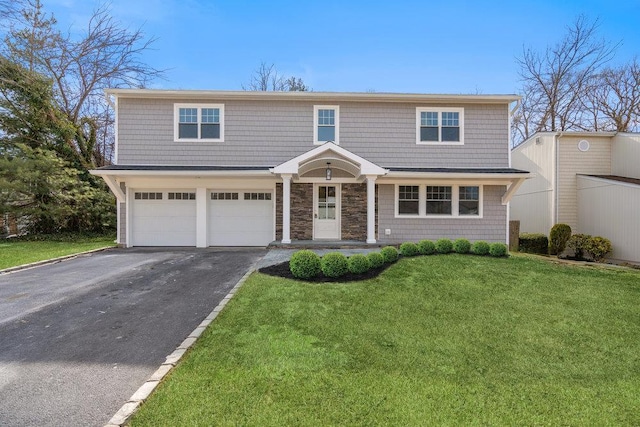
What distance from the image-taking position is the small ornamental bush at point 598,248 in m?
11.1

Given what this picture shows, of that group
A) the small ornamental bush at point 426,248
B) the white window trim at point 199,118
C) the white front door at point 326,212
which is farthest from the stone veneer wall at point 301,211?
the small ornamental bush at point 426,248

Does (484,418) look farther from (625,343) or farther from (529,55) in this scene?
(529,55)

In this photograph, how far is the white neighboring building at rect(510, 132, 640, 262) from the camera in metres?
11.4

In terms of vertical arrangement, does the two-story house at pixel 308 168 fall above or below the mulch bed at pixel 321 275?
above

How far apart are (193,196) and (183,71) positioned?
10.7 m

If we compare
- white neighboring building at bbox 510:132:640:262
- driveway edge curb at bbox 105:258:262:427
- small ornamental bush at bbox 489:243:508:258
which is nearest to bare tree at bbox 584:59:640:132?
white neighboring building at bbox 510:132:640:262

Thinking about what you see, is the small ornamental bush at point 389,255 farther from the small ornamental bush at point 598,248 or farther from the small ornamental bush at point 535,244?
the small ornamental bush at point 598,248

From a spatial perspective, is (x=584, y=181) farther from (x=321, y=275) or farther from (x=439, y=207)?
(x=321, y=275)

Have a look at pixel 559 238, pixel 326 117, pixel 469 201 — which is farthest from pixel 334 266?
pixel 559 238

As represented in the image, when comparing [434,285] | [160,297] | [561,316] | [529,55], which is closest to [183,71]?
[160,297]

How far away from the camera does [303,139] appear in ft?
39.1

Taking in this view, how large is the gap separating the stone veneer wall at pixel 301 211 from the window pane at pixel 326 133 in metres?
1.90

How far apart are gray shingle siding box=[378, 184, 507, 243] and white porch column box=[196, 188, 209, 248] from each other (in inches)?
257

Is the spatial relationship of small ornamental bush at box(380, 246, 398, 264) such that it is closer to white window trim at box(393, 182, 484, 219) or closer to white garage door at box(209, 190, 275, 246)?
white window trim at box(393, 182, 484, 219)
